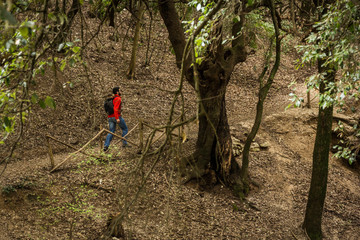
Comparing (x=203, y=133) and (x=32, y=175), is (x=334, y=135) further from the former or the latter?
(x=32, y=175)

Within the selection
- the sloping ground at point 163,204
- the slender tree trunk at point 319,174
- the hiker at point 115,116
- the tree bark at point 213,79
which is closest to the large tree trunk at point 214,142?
the tree bark at point 213,79

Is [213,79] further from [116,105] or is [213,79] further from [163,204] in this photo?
[163,204]

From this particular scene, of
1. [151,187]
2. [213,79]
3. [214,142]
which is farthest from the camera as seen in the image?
[214,142]

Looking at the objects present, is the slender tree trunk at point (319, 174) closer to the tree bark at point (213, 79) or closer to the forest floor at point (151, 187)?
the forest floor at point (151, 187)

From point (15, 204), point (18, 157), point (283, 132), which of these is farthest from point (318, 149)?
point (18, 157)

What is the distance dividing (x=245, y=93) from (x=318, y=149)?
8.78 meters

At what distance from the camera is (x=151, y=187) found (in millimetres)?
8539

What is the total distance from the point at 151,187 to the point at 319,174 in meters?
3.92

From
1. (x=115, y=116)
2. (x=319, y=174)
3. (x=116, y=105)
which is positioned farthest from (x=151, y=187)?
(x=319, y=174)

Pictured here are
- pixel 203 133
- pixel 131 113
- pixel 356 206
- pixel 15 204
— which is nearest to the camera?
pixel 15 204

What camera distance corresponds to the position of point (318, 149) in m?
7.53

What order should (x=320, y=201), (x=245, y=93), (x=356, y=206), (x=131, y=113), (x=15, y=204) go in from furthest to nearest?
(x=245, y=93), (x=131, y=113), (x=356, y=206), (x=320, y=201), (x=15, y=204)

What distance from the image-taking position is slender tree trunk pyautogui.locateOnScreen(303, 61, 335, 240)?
7.30 meters

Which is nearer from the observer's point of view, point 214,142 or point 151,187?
point 151,187
